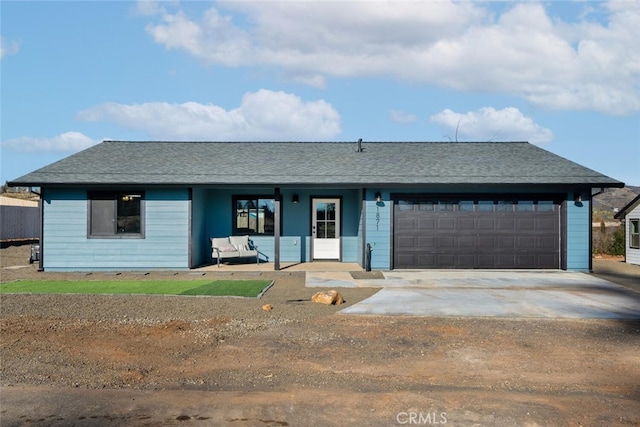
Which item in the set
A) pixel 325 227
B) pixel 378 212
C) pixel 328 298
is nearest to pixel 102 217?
pixel 325 227

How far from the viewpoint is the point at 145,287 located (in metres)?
11.6

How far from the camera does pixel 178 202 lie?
48.3ft

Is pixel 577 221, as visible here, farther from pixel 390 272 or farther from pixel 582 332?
pixel 582 332

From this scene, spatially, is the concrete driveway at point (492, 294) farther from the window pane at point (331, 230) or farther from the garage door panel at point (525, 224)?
the window pane at point (331, 230)

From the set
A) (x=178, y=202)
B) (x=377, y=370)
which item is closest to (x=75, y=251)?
(x=178, y=202)

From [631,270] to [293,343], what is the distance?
1373 cm

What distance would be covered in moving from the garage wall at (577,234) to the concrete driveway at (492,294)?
61 cm

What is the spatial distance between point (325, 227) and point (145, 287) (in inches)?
271

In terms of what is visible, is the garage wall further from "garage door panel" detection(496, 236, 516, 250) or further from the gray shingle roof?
"garage door panel" detection(496, 236, 516, 250)

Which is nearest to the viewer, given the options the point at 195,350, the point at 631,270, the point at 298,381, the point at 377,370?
the point at 298,381

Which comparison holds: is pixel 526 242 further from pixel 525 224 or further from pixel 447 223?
pixel 447 223

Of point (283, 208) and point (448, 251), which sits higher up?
point (283, 208)

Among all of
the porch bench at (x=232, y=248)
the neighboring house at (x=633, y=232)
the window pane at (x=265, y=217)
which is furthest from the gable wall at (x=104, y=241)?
the neighboring house at (x=633, y=232)

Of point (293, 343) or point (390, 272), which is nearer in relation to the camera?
point (293, 343)
